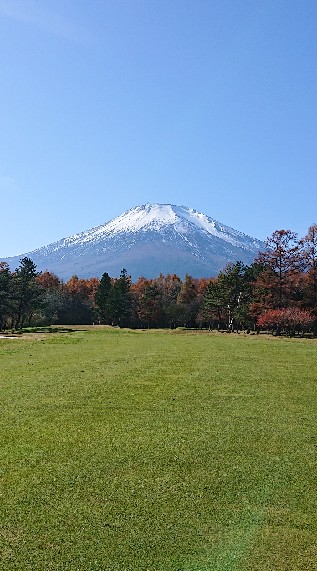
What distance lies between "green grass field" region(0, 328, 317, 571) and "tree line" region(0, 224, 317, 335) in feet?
130

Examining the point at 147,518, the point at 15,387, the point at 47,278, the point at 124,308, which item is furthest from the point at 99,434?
the point at 47,278

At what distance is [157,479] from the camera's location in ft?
20.9

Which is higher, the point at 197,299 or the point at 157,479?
the point at 197,299

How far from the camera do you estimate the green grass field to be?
15.3 feet

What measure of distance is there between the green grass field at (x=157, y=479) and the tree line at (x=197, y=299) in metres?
39.5

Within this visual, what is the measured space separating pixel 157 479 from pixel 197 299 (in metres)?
84.6

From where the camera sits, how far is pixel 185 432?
866 cm

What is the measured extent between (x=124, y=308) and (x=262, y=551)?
75.2 m

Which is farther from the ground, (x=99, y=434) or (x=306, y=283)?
(x=306, y=283)

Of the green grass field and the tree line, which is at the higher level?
the tree line

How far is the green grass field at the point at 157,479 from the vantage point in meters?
4.66

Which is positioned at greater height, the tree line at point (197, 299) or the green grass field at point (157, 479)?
the tree line at point (197, 299)

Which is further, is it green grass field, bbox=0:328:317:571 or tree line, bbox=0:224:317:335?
tree line, bbox=0:224:317:335

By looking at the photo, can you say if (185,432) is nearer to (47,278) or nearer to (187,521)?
(187,521)
